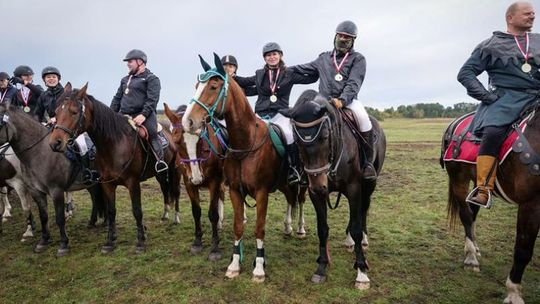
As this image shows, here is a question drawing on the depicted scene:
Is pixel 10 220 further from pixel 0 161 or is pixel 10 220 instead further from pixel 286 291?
pixel 286 291

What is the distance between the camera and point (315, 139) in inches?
159

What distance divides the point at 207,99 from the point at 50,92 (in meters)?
4.94

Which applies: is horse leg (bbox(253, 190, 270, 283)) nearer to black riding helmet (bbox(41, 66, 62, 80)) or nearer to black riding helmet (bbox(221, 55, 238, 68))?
black riding helmet (bbox(221, 55, 238, 68))

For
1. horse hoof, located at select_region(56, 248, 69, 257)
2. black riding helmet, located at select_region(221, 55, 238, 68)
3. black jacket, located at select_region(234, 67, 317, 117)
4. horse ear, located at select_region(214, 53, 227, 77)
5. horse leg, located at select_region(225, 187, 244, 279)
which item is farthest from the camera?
black riding helmet, located at select_region(221, 55, 238, 68)

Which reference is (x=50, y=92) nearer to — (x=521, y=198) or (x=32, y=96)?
(x=32, y=96)

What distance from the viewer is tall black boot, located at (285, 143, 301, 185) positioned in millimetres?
5125

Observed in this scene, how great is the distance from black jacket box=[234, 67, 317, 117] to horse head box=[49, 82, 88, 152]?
2582 mm

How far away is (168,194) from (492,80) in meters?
6.34

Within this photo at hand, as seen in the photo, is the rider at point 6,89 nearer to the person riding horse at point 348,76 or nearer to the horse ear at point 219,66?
the horse ear at point 219,66

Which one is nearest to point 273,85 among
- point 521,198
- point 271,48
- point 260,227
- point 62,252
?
point 271,48

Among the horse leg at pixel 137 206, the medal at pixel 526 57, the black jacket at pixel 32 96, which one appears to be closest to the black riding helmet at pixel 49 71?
the black jacket at pixel 32 96

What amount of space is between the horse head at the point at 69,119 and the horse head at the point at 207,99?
7.53 feet

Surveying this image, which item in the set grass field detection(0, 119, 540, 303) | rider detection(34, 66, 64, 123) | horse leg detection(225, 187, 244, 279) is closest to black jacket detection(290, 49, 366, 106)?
horse leg detection(225, 187, 244, 279)

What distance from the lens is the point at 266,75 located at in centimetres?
577
